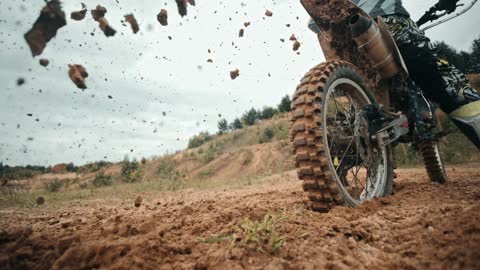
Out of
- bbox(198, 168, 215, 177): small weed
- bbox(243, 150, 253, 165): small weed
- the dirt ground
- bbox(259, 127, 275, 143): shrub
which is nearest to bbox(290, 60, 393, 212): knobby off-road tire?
the dirt ground

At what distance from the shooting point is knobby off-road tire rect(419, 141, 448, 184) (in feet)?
10.7

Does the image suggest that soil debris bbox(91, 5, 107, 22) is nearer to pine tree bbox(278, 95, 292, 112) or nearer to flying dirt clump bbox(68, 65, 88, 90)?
flying dirt clump bbox(68, 65, 88, 90)

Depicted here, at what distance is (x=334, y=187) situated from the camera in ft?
5.75

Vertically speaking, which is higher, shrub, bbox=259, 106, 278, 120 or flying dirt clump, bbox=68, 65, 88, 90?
shrub, bbox=259, 106, 278, 120

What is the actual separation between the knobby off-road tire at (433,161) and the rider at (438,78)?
55 centimetres

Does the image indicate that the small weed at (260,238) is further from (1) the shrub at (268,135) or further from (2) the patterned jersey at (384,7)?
(1) the shrub at (268,135)

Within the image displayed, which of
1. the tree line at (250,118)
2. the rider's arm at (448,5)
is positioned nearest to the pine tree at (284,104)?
the tree line at (250,118)

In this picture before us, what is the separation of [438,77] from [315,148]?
2063 mm

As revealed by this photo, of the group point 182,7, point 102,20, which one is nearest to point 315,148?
point 182,7

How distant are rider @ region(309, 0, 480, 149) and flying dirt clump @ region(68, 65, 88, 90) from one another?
10.3 feet

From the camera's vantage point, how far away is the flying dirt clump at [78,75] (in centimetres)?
222

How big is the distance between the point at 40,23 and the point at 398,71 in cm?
317

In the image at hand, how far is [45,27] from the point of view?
6.17 feet

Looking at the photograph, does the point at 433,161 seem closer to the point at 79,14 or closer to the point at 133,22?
the point at 133,22
